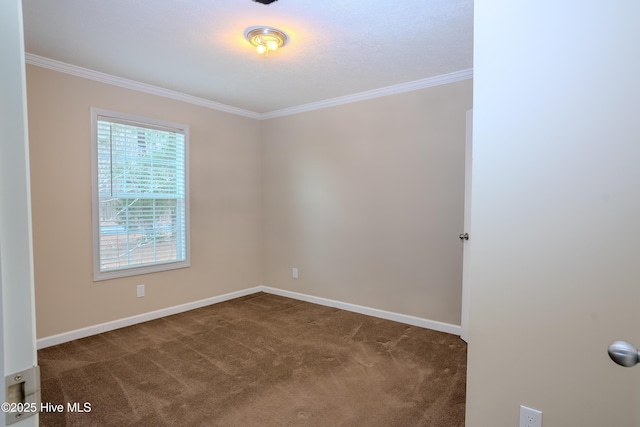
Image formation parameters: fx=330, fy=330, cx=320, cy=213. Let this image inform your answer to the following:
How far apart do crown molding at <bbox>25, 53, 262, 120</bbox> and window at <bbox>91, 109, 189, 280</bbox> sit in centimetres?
31

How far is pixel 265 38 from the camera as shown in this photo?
2418 mm

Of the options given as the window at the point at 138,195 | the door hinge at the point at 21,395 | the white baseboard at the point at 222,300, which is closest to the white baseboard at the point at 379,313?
the white baseboard at the point at 222,300

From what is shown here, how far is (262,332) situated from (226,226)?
5.32 feet

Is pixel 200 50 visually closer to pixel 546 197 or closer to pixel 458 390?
pixel 546 197

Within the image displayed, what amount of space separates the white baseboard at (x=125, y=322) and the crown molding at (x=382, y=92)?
255cm

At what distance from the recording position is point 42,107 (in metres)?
2.87

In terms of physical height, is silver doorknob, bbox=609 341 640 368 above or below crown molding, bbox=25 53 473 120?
below

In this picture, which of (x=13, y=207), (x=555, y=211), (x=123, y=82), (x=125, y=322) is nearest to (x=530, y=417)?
(x=555, y=211)

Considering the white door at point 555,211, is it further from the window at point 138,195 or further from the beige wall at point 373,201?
the window at point 138,195

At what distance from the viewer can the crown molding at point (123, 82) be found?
2847mm

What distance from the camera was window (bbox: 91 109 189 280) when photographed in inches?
128

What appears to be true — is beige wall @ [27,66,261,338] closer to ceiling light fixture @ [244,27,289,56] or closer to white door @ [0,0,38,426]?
ceiling light fixture @ [244,27,289,56]

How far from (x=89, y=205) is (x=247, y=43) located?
2161mm

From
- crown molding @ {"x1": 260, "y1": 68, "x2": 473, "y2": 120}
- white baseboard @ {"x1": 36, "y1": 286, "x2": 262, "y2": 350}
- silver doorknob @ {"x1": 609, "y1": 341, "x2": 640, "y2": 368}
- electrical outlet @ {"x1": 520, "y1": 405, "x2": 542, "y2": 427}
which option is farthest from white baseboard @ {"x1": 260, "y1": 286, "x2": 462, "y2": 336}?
silver doorknob @ {"x1": 609, "y1": 341, "x2": 640, "y2": 368}
